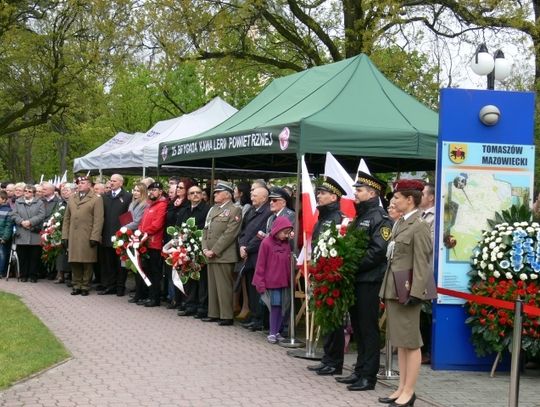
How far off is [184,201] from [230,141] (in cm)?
187

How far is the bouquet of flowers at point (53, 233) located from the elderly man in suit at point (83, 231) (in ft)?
2.50

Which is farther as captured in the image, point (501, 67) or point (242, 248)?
point (242, 248)

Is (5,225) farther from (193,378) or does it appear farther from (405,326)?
(405,326)

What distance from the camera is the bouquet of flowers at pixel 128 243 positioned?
13562mm

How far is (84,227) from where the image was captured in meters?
14.8

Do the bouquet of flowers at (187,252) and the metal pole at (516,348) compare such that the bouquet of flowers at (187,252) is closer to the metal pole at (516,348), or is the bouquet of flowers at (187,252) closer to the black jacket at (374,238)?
the black jacket at (374,238)

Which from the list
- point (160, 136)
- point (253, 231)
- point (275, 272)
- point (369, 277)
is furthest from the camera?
point (160, 136)

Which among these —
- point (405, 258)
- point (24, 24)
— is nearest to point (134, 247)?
point (405, 258)

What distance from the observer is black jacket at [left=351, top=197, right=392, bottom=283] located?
770 centimetres


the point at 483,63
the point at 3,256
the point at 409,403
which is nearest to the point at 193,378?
the point at 409,403

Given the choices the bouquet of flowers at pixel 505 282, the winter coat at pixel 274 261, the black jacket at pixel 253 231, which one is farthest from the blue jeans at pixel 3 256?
the bouquet of flowers at pixel 505 282

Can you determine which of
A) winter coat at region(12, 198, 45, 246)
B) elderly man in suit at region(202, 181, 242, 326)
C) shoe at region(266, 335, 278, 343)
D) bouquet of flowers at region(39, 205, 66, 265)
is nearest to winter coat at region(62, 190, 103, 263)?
bouquet of flowers at region(39, 205, 66, 265)

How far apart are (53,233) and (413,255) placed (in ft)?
33.3

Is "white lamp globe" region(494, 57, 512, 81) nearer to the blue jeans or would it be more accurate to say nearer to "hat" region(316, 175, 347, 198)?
"hat" region(316, 175, 347, 198)
